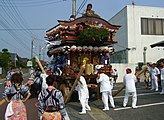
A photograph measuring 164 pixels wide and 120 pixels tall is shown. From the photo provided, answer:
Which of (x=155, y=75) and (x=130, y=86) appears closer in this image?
(x=130, y=86)

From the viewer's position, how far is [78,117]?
8070mm

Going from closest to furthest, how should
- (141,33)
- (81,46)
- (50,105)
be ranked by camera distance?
1. (50,105)
2. (81,46)
3. (141,33)

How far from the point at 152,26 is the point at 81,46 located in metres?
17.4

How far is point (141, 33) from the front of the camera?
2567 centimetres

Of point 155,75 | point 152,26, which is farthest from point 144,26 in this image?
point 155,75

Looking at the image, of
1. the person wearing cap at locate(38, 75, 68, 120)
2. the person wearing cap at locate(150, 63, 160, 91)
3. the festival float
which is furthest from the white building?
the person wearing cap at locate(38, 75, 68, 120)

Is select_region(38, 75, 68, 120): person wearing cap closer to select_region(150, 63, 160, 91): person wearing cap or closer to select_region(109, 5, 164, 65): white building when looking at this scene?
select_region(150, 63, 160, 91): person wearing cap

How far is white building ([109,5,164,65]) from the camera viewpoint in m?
25.2

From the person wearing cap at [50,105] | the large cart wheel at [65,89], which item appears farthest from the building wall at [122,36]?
the person wearing cap at [50,105]

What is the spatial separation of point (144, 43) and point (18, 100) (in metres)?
22.4

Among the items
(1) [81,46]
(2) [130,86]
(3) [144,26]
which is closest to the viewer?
(2) [130,86]

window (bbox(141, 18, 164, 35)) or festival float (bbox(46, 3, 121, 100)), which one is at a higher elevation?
window (bbox(141, 18, 164, 35))

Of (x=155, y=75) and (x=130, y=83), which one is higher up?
(x=155, y=75)

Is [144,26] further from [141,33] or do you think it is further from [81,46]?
[81,46]
